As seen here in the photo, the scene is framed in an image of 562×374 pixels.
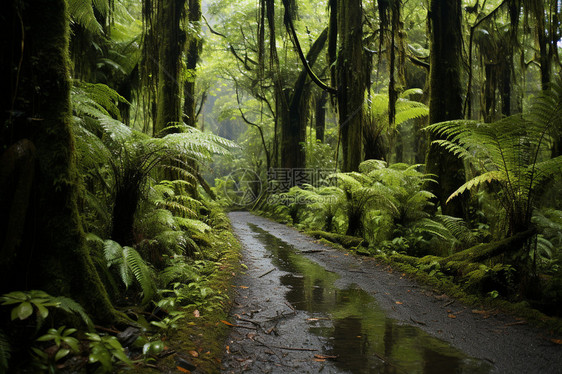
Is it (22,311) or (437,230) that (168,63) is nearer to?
(22,311)

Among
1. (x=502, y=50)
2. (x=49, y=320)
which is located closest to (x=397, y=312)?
(x=49, y=320)

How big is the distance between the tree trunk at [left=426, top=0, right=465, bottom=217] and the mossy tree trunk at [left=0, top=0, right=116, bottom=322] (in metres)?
5.75

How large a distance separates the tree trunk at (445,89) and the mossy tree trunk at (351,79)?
1918 millimetres

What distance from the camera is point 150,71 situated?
19.0 feet

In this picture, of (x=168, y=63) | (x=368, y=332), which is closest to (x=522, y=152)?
(x=368, y=332)

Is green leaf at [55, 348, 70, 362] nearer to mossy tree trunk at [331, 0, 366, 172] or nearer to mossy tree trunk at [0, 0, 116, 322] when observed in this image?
mossy tree trunk at [0, 0, 116, 322]

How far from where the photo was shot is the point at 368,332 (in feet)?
8.44

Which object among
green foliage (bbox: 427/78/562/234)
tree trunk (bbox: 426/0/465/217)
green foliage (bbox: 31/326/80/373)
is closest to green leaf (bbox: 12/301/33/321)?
green foliage (bbox: 31/326/80/373)

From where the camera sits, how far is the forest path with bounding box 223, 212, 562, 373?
2090 millimetres

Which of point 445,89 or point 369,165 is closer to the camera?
point 445,89

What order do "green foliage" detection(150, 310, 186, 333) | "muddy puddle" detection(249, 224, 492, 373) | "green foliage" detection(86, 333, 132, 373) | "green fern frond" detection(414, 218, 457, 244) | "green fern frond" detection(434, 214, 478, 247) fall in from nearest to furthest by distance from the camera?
"green foliage" detection(86, 333, 132, 373), "muddy puddle" detection(249, 224, 492, 373), "green foliage" detection(150, 310, 186, 333), "green fern frond" detection(434, 214, 478, 247), "green fern frond" detection(414, 218, 457, 244)

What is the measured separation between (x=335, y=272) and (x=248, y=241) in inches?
115

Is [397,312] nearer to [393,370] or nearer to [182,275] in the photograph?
[393,370]

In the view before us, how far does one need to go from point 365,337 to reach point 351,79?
22.2ft
